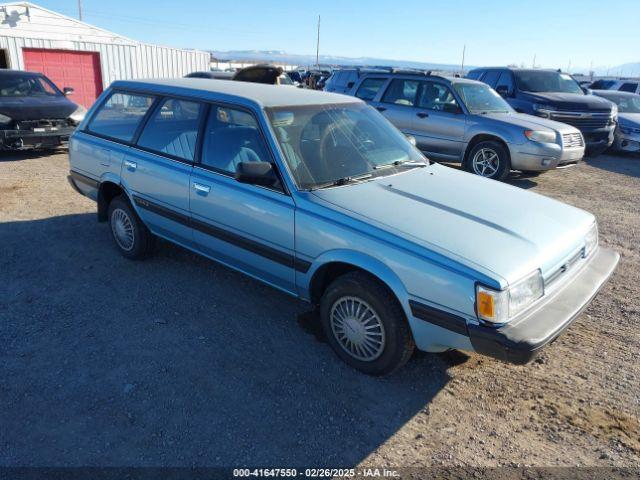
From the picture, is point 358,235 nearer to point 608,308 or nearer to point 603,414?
point 603,414

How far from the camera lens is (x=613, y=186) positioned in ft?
29.9

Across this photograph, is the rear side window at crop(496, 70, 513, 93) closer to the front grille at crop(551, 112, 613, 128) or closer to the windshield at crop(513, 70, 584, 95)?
the windshield at crop(513, 70, 584, 95)

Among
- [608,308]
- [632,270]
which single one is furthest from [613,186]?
[608,308]

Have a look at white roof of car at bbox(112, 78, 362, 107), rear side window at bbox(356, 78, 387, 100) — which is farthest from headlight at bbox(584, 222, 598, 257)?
rear side window at bbox(356, 78, 387, 100)

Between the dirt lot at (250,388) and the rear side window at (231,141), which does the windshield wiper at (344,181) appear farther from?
the dirt lot at (250,388)

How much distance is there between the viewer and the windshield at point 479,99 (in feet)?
28.9

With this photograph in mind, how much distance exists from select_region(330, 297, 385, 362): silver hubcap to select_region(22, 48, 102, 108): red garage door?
17.5 meters

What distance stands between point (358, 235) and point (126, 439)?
1.79m

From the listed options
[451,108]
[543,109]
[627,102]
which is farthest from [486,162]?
[627,102]

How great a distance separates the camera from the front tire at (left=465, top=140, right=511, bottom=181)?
8.43 metres

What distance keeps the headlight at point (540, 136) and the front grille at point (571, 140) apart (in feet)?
0.75

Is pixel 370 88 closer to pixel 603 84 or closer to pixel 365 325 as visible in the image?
pixel 365 325

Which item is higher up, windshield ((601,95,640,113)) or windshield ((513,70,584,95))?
windshield ((513,70,584,95))

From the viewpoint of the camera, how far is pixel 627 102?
13.8m
